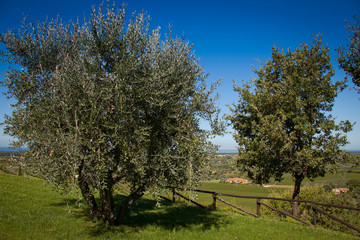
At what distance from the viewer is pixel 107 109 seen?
7.58 metres

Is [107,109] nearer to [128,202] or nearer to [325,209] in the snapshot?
[128,202]

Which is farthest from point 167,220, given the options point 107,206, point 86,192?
point 86,192

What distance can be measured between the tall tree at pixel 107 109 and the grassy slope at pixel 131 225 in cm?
129

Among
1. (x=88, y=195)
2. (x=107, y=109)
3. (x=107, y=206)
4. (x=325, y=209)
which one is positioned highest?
(x=107, y=109)

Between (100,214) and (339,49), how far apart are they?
17.9 meters

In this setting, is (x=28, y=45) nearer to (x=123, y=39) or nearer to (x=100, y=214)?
(x=123, y=39)

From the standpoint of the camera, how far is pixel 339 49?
1424 cm

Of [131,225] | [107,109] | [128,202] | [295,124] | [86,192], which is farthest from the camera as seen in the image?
[295,124]

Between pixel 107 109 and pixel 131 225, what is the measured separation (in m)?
6.50

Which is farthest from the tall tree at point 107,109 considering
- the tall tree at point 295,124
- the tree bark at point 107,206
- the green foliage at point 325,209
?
the green foliage at point 325,209

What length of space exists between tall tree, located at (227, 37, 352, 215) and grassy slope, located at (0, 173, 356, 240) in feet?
14.4

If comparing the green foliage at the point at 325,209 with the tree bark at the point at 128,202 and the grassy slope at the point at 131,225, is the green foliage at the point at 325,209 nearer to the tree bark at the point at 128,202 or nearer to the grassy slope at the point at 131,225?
the grassy slope at the point at 131,225

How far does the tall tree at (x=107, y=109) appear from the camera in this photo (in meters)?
7.25

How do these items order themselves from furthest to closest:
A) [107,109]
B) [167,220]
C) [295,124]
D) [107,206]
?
[295,124], [167,220], [107,206], [107,109]
